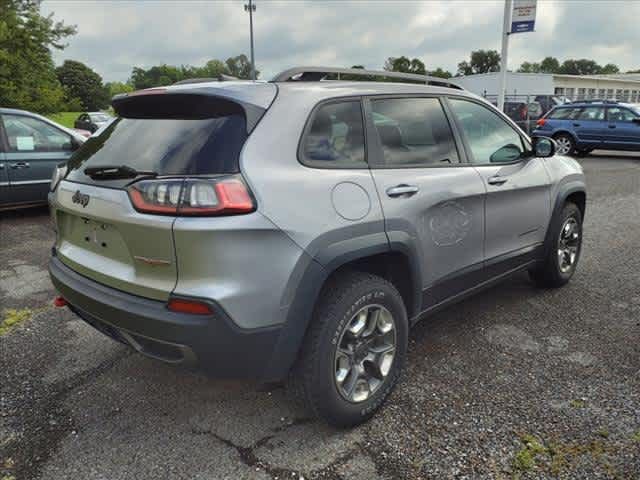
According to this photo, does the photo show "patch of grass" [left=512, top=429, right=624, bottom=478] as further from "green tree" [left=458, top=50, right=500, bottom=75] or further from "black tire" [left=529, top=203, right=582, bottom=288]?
"green tree" [left=458, top=50, right=500, bottom=75]

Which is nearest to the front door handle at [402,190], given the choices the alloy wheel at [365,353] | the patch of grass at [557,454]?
the alloy wheel at [365,353]

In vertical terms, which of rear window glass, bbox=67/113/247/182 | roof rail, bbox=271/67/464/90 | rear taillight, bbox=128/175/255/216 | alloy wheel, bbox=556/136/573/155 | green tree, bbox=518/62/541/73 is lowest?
alloy wheel, bbox=556/136/573/155

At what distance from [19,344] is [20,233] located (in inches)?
138

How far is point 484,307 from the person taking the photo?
3998mm

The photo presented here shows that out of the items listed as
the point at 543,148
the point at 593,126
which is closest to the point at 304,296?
the point at 543,148

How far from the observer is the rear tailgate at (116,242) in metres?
2.06

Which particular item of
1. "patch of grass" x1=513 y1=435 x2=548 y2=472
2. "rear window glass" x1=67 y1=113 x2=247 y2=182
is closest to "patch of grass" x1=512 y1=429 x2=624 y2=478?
"patch of grass" x1=513 y1=435 x2=548 y2=472

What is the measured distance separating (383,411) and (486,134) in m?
1.93

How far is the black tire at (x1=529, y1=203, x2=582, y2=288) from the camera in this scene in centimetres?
402

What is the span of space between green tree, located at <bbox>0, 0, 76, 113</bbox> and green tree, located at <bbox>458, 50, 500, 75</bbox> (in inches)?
3762

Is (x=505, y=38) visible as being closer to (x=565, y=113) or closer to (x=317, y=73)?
(x=565, y=113)

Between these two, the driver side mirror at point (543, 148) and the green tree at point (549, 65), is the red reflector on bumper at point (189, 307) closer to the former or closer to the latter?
the driver side mirror at point (543, 148)

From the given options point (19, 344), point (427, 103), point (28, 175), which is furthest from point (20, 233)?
point (427, 103)

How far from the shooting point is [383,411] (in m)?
2.65
